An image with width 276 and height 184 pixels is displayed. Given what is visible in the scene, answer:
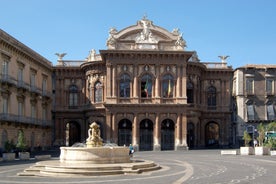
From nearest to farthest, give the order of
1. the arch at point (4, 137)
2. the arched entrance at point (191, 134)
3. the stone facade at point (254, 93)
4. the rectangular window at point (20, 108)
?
the arch at point (4, 137)
the rectangular window at point (20, 108)
the arched entrance at point (191, 134)
the stone facade at point (254, 93)

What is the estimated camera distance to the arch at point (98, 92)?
6019cm

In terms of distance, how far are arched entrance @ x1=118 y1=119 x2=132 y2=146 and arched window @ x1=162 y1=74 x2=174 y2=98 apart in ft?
19.0

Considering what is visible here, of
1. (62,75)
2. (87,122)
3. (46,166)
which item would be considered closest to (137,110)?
(87,122)

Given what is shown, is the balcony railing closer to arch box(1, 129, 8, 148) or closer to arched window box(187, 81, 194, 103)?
arch box(1, 129, 8, 148)

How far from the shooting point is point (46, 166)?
2423cm

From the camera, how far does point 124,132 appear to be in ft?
188

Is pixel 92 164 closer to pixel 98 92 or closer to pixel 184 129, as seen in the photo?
pixel 184 129

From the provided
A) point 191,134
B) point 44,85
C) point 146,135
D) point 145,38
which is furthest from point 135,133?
point 44,85

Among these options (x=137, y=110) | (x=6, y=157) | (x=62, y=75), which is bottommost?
(x=6, y=157)

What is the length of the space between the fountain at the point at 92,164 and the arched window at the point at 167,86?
28.2m

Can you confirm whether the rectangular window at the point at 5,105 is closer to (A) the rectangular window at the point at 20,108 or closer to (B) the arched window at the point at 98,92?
(A) the rectangular window at the point at 20,108

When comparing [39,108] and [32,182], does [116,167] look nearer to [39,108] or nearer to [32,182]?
[32,182]

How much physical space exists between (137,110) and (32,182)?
119 ft

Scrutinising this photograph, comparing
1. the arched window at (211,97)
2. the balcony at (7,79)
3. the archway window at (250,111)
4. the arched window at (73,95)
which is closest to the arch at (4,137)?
the balcony at (7,79)
